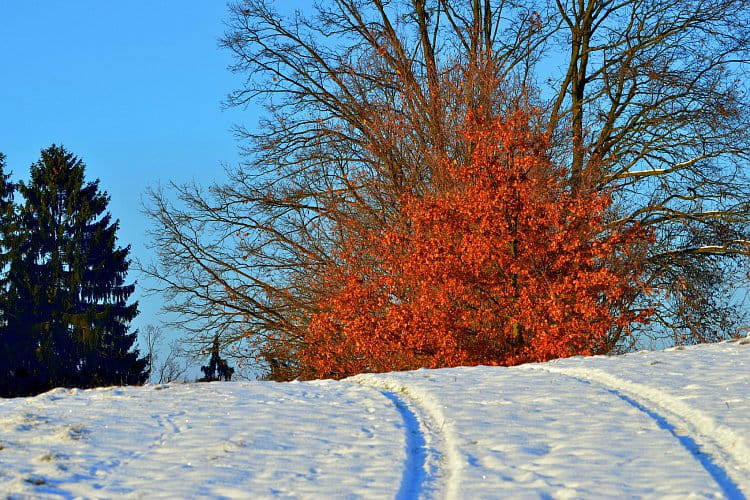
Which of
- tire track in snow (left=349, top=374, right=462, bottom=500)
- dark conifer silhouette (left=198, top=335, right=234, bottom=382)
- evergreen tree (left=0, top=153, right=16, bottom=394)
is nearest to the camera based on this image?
tire track in snow (left=349, top=374, right=462, bottom=500)

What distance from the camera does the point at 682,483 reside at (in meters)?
6.59

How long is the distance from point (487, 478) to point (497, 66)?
48.7 ft

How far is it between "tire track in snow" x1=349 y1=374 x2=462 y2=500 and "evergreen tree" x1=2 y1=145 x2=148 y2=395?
72.2ft

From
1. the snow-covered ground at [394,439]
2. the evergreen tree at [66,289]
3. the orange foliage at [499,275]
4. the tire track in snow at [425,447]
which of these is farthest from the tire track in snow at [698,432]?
the evergreen tree at [66,289]

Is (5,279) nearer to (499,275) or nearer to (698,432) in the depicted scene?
(499,275)

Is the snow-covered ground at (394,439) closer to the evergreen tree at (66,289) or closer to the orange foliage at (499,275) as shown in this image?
the orange foliage at (499,275)

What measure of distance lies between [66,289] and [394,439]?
27.9 m

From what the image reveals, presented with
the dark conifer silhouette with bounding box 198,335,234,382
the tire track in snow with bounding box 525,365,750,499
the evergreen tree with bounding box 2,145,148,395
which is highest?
the evergreen tree with bounding box 2,145,148,395

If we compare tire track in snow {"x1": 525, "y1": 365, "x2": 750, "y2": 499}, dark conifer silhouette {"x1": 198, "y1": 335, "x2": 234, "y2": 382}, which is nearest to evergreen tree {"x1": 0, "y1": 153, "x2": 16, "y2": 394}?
dark conifer silhouette {"x1": 198, "y1": 335, "x2": 234, "y2": 382}

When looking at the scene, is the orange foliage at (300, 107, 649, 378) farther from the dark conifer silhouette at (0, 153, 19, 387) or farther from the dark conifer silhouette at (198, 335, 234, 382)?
the dark conifer silhouette at (0, 153, 19, 387)

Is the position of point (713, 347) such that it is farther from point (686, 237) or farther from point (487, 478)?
point (487, 478)

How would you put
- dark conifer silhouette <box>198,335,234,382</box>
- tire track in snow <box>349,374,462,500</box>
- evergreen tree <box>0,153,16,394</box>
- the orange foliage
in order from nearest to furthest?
1. tire track in snow <box>349,374,462,500</box>
2. the orange foliage
3. dark conifer silhouette <box>198,335,234,382</box>
4. evergreen tree <box>0,153,16,394</box>

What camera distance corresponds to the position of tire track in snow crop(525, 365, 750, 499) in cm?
691

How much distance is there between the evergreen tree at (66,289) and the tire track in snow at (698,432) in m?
23.3
